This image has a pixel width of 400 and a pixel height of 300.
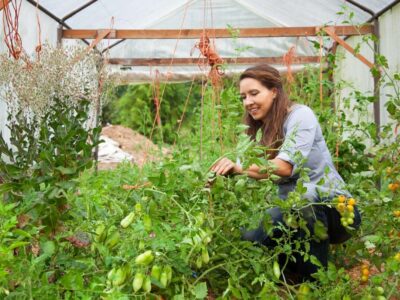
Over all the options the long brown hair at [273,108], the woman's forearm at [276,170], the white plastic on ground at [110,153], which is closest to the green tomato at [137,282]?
the woman's forearm at [276,170]

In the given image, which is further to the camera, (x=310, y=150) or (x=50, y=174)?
(x=310, y=150)

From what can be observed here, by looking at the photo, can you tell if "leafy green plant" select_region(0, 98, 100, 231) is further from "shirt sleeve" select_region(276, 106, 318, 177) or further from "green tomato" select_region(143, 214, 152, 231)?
"shirt sleeve" select_region(276, 106, 318, 177)

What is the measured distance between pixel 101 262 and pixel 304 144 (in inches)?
37.8

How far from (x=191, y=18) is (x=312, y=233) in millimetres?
4895

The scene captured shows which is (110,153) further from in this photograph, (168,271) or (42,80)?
(168,271)

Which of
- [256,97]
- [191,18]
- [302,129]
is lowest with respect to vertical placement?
[302,129]

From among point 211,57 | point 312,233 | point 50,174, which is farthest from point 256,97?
point 50,174

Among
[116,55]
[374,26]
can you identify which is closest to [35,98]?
[374,26]

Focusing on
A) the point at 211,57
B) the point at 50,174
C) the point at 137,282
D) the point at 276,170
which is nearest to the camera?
the point at 137,282

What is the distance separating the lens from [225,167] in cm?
195

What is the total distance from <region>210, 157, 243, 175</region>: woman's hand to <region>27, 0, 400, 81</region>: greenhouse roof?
3254 millimetres

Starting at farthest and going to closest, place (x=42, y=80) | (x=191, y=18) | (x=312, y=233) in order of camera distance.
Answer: (x=191, y=18)
(x=42, y=80)
(x=312, y=233)

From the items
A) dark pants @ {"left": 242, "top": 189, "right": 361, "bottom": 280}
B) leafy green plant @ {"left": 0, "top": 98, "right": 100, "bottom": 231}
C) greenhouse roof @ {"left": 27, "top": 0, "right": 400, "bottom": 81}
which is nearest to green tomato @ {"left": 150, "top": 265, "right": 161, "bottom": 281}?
leafy green plant @ {"left": 0, "top": 98, "right": 100, "bottom": 231}

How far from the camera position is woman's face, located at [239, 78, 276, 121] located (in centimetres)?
253
